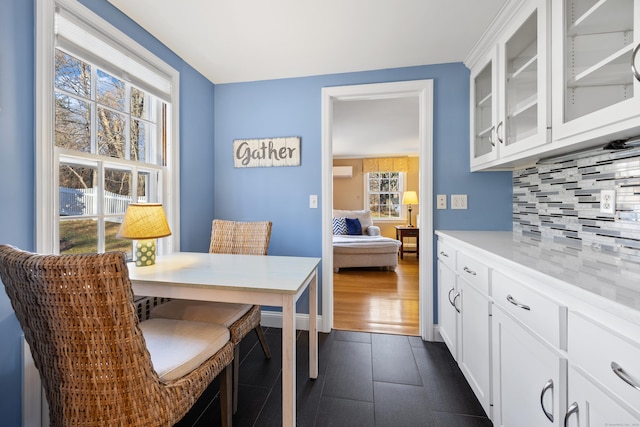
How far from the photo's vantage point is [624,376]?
0.60 m

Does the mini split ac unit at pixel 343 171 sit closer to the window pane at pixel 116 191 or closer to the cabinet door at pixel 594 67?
the window pane at pixel 116 191

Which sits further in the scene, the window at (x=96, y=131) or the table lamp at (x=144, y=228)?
the table lamp at (x=144, y=228)

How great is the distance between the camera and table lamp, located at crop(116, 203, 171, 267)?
1.36 metres

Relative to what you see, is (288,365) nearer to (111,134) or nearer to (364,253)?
(111,134)

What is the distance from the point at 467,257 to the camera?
1521 millimetres

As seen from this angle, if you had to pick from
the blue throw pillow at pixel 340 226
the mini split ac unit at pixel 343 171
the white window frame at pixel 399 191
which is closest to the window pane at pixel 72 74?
the blue throw pillow at pixel 340 226

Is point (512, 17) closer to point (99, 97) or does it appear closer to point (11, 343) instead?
point (99, 97)

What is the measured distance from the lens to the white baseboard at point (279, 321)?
2299mm

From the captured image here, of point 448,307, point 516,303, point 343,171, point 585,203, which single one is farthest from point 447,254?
point 343,171

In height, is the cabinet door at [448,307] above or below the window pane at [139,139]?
below

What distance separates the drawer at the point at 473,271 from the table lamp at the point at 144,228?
1.67 metres

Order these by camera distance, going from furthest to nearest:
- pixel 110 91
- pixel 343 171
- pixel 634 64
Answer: pixel 343 171 → pixel 110 91 → pixel 634 64

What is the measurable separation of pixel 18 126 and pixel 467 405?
2558 millimetres

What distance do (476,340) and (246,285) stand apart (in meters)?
1.23
